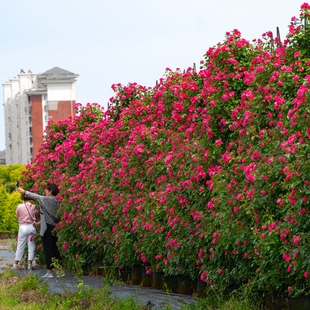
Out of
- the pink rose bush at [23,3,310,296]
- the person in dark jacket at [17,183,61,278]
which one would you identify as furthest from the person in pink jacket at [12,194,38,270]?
the pink rose bush at [23,3,310,296]

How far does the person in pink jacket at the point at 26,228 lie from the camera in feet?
52.5

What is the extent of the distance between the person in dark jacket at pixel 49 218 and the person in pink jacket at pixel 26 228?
32.7 inches

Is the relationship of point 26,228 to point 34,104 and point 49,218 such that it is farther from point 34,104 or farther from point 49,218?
point 34,104

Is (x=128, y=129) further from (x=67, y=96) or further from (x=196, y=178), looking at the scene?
(x=67, y=96)

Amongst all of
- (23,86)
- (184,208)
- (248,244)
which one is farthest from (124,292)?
(23,86)

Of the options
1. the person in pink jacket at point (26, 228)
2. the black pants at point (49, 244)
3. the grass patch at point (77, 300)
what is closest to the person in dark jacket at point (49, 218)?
the black pants at point (49, 244)

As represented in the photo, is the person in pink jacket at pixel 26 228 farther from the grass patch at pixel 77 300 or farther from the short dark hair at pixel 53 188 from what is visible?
the grass patch at pixel 77 300

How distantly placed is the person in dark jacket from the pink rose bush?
17cm

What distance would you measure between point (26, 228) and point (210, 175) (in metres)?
7.08

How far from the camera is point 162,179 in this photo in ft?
36.9

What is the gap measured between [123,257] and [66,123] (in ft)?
20.0

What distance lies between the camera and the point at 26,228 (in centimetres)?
1622

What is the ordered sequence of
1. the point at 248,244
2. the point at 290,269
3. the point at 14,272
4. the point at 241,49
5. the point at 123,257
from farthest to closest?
the point at 14,272 < the point at 123,257 < the point at 241,49 < the point at 248,244 < the point at 290,269

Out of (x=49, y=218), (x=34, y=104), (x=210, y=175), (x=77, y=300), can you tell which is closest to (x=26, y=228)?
(x=49, y=218)
